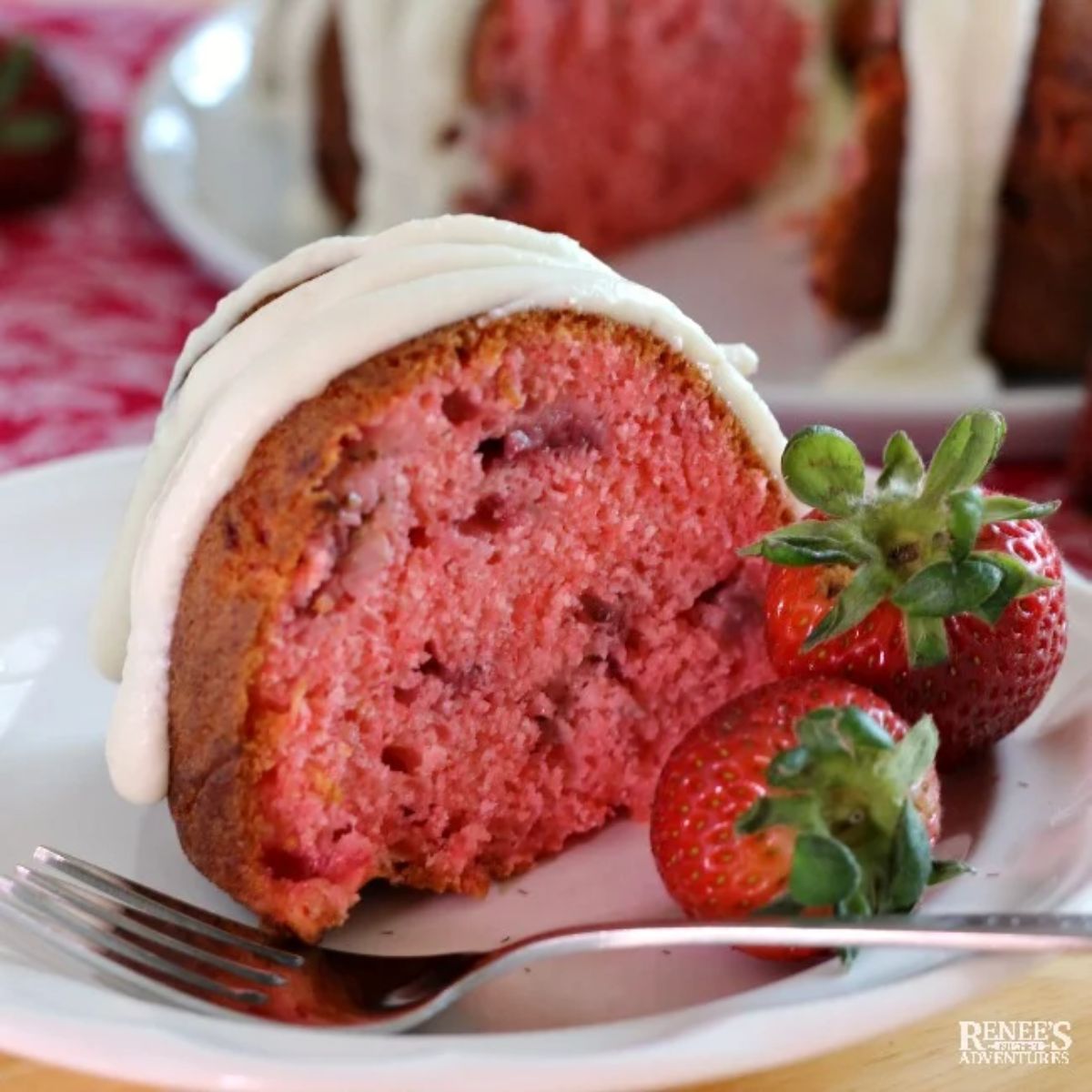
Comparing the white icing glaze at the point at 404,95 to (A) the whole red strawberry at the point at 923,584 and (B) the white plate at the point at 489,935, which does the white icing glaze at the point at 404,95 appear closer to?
(B) the white plate at the point at 489,935

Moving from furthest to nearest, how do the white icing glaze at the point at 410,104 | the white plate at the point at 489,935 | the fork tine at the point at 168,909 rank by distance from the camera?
the white icing glaze at the point at 410,104 < the fork tine at the point at 168,909 < the white plate at the point at 489,935

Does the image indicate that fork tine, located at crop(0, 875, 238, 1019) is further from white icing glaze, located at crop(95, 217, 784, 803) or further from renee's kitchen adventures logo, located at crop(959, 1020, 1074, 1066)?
renee's kitchen adventures logo, located at crop(959, 1020, 1074, 1066)

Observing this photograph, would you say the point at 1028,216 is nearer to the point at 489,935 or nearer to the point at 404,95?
the point at 404,95

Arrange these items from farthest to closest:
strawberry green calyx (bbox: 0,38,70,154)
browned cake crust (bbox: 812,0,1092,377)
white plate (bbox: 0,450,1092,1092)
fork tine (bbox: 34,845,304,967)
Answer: strawberry green calyx (bbox: 0,38,70,154) < browned cake crust (bbox: 812,0,1092,377) < fork tine (bbox: 34,845,304,967) < white plate (bbox: 0,450,1092,1092)

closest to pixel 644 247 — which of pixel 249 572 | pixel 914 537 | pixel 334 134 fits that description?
pixel 334 134

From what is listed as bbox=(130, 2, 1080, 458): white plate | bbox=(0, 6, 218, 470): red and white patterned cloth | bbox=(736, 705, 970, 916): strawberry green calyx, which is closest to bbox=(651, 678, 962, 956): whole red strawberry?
bbox=(736, 705, 970, 916): strawberry green calyx

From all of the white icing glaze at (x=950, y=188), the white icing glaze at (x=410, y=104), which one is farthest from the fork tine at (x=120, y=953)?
the white icing glaze at (x=410, y=104)

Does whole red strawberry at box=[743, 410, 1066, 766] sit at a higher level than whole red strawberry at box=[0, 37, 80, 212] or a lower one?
higher

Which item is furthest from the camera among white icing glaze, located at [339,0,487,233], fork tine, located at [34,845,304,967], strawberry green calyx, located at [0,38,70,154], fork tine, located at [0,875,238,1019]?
strawberry green calyx, located at [0,38,70,154]
